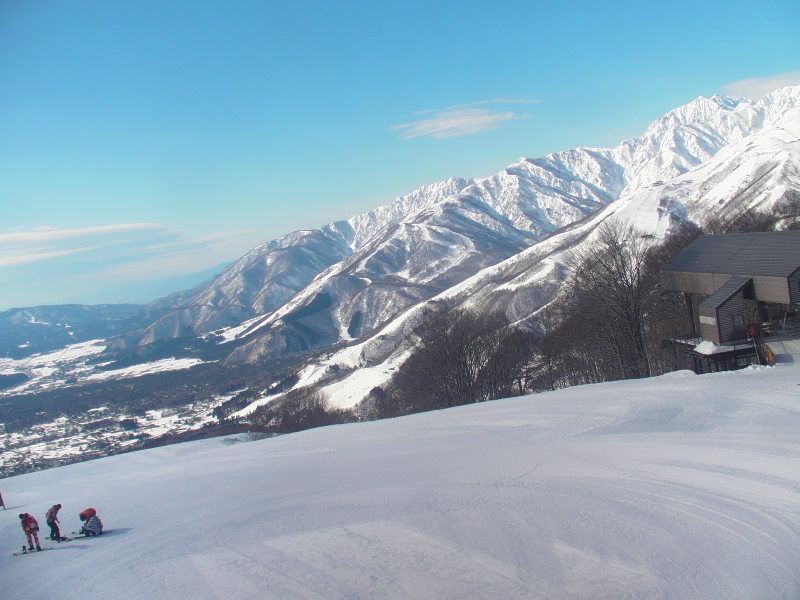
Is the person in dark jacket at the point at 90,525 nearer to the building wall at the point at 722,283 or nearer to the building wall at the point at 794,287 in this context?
the building wall at the point at 722,283

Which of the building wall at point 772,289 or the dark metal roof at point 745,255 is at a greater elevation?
the dark metal roof at point 745,255

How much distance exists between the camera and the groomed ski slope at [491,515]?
23.2ft

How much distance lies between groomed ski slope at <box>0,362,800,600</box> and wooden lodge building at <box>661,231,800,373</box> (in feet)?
27.2

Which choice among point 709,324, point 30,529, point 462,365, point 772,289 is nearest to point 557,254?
point 462,365

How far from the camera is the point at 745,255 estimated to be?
28.2 m

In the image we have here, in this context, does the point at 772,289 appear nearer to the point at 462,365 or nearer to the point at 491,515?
the point at 462,365

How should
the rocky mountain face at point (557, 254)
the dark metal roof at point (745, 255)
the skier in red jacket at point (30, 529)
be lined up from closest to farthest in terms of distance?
the skier in red jacket at point (30, 529) < the dark metal roof at point (745, 255) < the rocky mountain face at point (557, 254)

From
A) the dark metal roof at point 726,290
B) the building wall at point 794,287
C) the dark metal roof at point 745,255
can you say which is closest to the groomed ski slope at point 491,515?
the dark metal roof at point 726,290

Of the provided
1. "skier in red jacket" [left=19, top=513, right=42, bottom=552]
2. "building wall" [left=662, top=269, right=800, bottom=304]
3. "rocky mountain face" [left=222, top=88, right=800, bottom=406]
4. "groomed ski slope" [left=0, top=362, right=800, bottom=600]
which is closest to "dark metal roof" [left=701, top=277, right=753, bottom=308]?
"building wall" [left=662, top=269, right=800, bottom=304]

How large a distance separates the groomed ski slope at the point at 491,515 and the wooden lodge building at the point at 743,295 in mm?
8283

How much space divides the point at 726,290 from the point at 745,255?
13.7ft

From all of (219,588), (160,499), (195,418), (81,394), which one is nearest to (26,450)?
(195,418)

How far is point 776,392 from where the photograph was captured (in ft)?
45.7

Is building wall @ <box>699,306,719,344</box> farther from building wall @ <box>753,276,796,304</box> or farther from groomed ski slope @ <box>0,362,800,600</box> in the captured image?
groomed ski slope @ <box>0,362,800,600</box>
